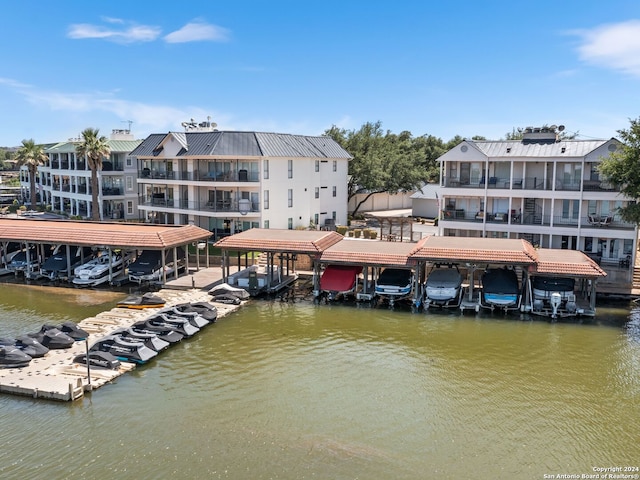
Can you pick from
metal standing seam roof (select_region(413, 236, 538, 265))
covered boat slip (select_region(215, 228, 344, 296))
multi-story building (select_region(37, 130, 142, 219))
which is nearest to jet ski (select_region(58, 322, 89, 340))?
covered boat slip (select_region(215, 228, 344, 296))

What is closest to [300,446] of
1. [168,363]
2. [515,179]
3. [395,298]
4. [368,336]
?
[168,363]

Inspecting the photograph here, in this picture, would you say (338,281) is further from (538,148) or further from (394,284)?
(538,148)

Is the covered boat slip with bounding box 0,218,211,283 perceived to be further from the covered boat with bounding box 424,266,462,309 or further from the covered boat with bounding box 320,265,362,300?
the covered boat with bounding box 424,266,462,309

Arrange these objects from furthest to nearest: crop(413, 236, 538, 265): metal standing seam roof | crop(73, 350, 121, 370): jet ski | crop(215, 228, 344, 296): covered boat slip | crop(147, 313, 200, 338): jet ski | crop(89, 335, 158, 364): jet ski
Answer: crop(215, 228, 344, 296): covered boat slip, crop(413, 236, 538, 265): metal standing seam roof, crop(147, 313, 200, 338): jet ski, crop(89, 335, 158, 364): jet ski, crop(73, 350, 121, 370): jet ski

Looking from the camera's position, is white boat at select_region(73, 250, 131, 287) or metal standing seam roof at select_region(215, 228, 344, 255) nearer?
metal standing seam roof at select_region(215, 228, 344, 255)

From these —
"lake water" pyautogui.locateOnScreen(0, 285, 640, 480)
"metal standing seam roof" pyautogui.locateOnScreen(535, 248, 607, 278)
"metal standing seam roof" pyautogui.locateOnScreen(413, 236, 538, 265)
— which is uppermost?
"metal standing seam roof" pyautogui.locateOnScreen(413, 236, 538, 265)

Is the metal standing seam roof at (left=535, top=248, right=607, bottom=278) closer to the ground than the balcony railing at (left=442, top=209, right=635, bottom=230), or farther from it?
closer to the ground

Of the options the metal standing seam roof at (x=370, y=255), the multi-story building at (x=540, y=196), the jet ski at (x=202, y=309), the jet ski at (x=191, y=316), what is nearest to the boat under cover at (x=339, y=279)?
the metal standing seam roof at (x=370, y=255)

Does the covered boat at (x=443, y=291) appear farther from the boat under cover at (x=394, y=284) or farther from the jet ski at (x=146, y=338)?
the jet ski at (x=146, y=338)
